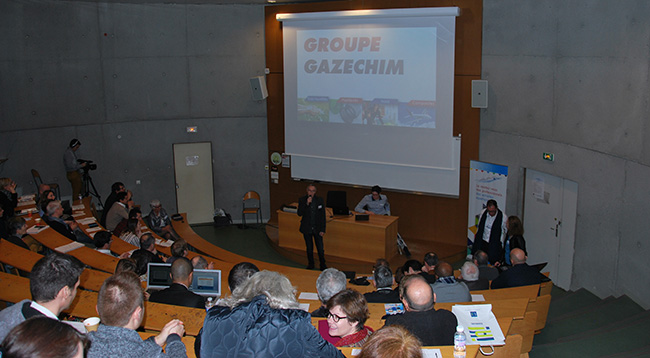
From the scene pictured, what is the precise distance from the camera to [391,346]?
89.8 inches

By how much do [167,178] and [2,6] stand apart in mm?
4304

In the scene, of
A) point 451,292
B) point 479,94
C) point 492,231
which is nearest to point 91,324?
point 451,292

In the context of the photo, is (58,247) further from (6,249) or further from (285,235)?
(285,235)

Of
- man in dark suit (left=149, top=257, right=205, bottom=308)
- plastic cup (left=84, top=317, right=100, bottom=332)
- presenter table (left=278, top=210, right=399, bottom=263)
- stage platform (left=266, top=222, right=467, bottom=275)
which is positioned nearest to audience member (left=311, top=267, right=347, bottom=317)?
man in dark suit (left=149, top=257, right=205, bottom=308)

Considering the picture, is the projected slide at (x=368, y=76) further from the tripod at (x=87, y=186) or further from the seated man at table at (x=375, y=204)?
the tripod at (x=87, y=186)

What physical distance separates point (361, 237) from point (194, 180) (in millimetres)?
4425

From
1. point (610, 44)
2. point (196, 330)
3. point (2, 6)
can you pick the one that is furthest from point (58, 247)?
point (610, 44)

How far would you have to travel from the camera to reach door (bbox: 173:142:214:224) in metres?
12.1

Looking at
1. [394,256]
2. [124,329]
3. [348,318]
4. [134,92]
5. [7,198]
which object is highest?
[134,92]

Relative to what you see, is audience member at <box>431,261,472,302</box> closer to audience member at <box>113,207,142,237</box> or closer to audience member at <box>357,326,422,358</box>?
audience member at <box>357,326,422,358</box>

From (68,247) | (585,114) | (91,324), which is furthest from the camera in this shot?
(585,114)

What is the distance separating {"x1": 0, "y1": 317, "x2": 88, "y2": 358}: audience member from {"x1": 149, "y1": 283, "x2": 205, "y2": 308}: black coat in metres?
2.62

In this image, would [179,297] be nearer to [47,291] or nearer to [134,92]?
[47,291]

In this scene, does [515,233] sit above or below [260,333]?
below
